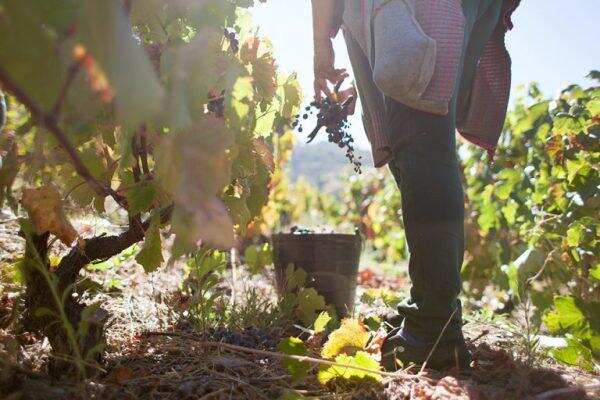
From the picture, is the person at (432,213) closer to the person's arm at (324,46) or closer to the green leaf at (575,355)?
the person's arm at (324,46)

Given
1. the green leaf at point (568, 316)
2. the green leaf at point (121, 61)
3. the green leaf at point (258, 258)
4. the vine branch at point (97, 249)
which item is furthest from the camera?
the green leaf at point (258, 258)

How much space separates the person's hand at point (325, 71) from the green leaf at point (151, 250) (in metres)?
0.82

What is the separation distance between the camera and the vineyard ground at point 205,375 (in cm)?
106

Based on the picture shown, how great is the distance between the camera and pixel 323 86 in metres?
1.81

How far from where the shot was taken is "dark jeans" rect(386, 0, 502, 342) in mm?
1324

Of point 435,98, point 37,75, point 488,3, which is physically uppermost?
point 488,3

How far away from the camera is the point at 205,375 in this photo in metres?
1.24

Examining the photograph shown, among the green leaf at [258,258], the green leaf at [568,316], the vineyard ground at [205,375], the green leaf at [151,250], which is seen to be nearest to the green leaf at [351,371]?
the vineyard ground at [205,375]

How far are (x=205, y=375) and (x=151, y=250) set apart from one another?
0.31m

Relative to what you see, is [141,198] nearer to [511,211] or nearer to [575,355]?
[575,355]

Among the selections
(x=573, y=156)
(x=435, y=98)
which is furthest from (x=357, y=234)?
(x=435, y=98)

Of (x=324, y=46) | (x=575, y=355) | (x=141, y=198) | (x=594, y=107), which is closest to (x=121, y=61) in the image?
(x=141, y=198)

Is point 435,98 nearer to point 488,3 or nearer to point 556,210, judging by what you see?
point 488,3

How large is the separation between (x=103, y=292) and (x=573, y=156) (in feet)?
5.92
